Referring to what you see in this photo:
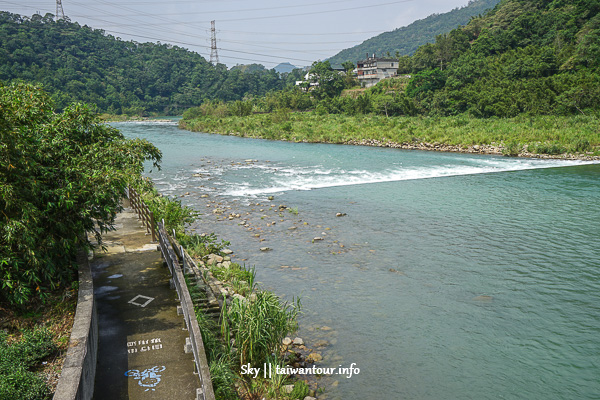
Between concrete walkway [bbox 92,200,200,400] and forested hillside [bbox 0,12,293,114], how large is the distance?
78.1 metres

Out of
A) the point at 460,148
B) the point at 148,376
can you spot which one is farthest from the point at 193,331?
the point at 460,148

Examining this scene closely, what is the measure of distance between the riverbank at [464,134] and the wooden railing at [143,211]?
31093mm

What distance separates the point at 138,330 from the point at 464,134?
1584 inches

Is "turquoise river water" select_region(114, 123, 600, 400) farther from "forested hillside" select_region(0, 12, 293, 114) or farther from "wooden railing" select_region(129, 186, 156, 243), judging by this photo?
"forested hillside" select_region(0, 12, 293, 114)

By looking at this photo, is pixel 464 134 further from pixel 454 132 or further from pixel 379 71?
pixel 379 71

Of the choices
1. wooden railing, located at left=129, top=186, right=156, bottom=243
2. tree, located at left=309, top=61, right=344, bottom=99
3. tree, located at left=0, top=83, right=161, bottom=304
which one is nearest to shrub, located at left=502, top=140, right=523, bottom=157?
wooden railing, located at left=129, top=186, right=156, bottom=243

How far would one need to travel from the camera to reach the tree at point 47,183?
25.3 feet

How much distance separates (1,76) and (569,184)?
9207 cm

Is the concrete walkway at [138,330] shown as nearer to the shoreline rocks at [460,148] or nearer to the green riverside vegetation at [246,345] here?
the green riverside vegetation at [246,345]

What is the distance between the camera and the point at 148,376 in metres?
7.27

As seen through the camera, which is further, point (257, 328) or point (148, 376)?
point (257, 328)

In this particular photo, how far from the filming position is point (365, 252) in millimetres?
15945

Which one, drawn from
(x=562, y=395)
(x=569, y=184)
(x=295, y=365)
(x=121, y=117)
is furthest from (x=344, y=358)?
(x=121, y=117)

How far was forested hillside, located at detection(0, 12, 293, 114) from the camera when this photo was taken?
93.4 meters
